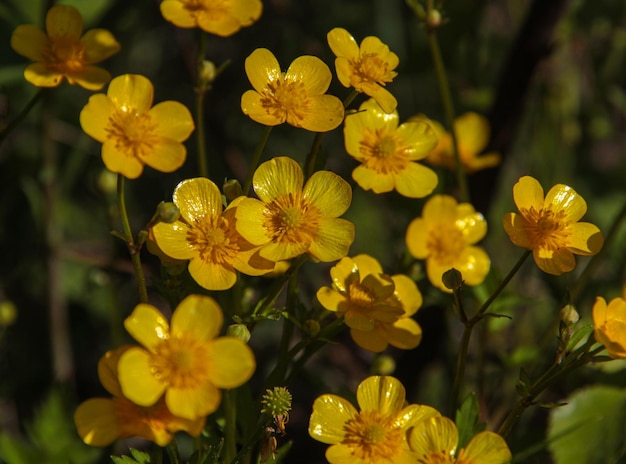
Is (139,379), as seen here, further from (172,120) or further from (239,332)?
(172,120)

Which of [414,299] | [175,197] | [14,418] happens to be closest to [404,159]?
[414,299]

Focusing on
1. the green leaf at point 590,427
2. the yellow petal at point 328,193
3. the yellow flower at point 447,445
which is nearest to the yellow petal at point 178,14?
the yellow petal at point 328,193

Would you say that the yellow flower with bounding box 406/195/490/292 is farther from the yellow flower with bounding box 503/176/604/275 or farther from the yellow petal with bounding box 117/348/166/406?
the yellow petal with bounding box 117/348/166/406

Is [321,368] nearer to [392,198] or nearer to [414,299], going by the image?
[392,198]

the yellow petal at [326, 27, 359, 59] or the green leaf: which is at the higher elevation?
the yellow petal at [326, 27, 359, 59]

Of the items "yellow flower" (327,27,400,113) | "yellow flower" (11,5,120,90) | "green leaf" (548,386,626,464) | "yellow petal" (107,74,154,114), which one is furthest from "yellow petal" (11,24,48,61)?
"green leaf" (548,386,626,464)

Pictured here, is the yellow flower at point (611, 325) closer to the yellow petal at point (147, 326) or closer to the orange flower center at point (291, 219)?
the orange flower center at point (291, 219)

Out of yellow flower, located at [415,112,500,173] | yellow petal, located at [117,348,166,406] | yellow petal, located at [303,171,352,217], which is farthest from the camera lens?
yellow flower, located at [415,112,500,173]
